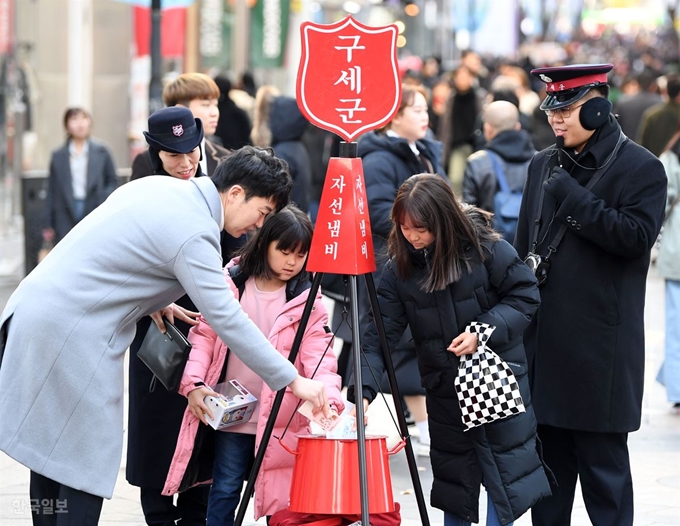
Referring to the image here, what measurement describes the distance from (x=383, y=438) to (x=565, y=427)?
3.02 ft

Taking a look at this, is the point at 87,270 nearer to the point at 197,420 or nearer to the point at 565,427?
the point at 197,420

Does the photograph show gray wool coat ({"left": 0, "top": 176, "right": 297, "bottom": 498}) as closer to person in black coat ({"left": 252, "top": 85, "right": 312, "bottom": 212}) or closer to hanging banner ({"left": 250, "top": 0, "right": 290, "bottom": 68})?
person in black coat ({"left": 252, "top": 85, "right": 312, "bottom": 212})

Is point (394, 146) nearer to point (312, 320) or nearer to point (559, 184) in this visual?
point (559, 184)

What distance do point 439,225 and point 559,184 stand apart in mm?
646

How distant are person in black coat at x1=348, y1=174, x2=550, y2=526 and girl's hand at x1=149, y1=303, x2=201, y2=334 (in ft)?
2.49

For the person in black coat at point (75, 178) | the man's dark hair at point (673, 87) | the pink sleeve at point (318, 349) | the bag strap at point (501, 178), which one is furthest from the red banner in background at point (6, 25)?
the pink sleeve at point (318, 349)

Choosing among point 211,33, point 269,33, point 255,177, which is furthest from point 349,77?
point 269,33

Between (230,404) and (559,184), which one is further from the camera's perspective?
(559,184)

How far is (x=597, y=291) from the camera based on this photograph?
4.97 metres

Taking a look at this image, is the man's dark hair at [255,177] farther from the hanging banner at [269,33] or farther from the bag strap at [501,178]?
the hanging banner at [269,33]


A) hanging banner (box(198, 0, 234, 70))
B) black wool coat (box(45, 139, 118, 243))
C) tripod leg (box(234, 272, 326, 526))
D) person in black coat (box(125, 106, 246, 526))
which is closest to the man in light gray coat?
tripod leg (box(234, 272, 326, 526))

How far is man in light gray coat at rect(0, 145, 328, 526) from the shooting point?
402cm

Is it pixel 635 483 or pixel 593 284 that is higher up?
pixel 593 284

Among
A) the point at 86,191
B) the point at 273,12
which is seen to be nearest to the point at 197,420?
the point at 86,191
